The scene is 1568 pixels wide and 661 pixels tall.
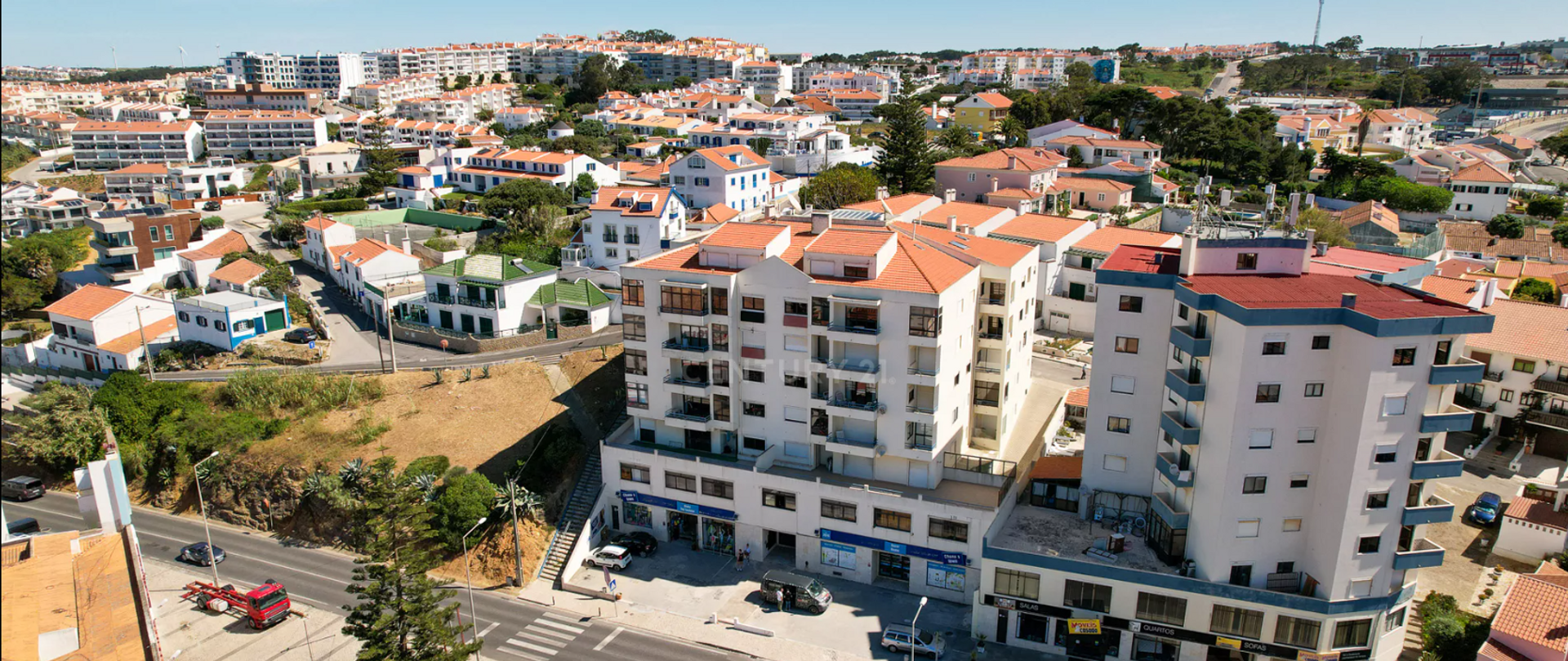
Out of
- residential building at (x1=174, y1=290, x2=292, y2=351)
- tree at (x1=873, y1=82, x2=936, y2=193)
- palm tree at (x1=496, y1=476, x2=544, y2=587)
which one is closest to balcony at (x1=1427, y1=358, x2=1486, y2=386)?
palm tree at (x1=496, y1=476, x2=544, y2=587)

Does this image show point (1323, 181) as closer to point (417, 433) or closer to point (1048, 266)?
point (1048, 266)

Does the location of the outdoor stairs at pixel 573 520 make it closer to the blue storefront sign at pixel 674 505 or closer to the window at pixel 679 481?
the blue storefront sign at pixel 674 505

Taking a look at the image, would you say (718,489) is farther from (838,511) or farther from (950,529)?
(950,529)

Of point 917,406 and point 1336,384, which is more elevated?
point 1336,384

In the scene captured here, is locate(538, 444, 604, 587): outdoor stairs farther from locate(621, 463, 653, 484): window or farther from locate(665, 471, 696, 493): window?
locate(665, 471, 696, 493): window

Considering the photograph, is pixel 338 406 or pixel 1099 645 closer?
pixel 1099 645

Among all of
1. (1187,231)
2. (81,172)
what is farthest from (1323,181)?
(81,172)
